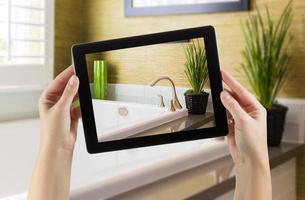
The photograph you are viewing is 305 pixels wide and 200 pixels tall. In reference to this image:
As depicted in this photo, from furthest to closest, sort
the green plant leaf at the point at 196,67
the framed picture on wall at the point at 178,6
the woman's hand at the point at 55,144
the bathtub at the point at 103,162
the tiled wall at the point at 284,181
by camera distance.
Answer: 1. the framed picture on wall at the point at 178,6
2. the tiled wall at the point at 284,181
3. the bathtub at the point at 103,162
4. the green plant leaf at the point at 196,67
5. the woman's hand at the point at 55,144

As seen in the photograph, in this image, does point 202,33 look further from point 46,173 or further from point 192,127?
point 46,173

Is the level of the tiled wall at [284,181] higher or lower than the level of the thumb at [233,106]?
lower

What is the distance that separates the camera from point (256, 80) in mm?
1641

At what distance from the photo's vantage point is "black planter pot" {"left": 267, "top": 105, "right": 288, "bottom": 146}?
1.61m

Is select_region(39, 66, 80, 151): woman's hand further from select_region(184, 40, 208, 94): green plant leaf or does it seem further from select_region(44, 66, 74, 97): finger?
select_region(184, 40, 208, 94): green plant leaf

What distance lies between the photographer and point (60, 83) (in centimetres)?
63

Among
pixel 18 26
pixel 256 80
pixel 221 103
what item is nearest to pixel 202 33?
pixel 221 103

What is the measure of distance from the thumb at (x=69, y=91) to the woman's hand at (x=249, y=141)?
22 cm

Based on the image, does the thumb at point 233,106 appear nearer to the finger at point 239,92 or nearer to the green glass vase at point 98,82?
the finger at point 239,92

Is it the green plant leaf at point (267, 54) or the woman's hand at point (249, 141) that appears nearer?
the woman's hand at point (249, 141)

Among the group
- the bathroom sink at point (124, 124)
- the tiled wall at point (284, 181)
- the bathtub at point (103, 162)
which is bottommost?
the tiled wall at point (284, 181)

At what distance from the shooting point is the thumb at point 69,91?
59 centimetres

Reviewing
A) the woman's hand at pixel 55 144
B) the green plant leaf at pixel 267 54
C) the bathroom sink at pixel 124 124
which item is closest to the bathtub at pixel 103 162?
the bathroom sink at pixel 124 124

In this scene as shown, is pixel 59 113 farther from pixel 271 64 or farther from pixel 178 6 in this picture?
pixel 178 6
